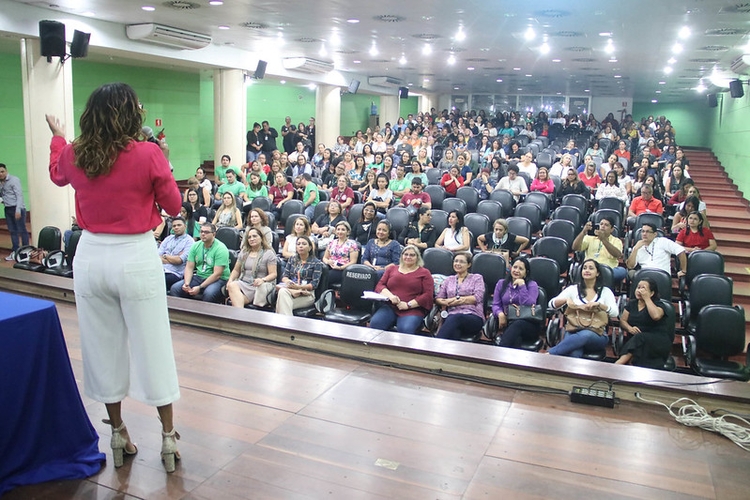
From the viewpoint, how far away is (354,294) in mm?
5957

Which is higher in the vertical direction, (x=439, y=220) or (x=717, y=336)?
(x=439, y=220)

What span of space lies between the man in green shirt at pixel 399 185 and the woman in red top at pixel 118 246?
7148mm

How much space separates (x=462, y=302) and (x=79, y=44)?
6.95 m

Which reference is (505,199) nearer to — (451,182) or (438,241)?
(451,182)

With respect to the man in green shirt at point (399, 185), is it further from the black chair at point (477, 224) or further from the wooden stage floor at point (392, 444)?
the wooden stage floor at point (392, 444)

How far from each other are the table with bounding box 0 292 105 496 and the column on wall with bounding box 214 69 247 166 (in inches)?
458

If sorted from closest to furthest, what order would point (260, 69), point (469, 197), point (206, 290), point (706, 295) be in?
point (706, 295) → point (206, 290) → point (469, 197) → point (260, 69)

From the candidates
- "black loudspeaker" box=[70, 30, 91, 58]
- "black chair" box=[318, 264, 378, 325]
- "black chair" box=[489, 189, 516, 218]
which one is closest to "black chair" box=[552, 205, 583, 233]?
"black chair" box=[489, 189, 516, 218]

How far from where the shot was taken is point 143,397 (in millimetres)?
2543

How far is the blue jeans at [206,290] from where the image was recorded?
6.18 metres

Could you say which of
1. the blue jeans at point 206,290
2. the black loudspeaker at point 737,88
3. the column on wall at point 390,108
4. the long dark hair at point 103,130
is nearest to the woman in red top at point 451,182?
the blue jeans at point 206,290

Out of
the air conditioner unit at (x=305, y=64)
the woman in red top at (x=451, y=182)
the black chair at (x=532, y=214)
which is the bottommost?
the black chair at (x=532, y=214)

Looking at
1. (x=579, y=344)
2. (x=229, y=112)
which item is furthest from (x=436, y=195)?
(x=229, y=112)

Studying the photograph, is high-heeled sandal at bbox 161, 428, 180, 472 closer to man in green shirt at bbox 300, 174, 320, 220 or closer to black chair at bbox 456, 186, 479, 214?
man in green shirt at bbox 300, 174, 320, 220
